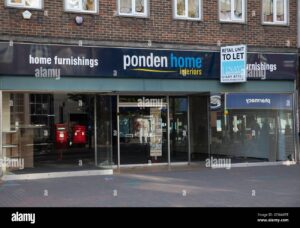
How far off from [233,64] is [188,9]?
2.26 m

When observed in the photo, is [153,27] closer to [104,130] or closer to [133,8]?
[133,8]

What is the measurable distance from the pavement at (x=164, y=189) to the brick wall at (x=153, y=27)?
4.09 metres

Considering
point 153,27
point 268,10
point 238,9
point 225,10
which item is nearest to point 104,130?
point 153,27

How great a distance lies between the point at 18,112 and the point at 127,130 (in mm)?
3517

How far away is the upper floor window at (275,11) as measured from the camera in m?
18.2

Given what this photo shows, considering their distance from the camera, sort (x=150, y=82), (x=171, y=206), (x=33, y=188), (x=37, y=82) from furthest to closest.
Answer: (x=150, y=82)
(x=37, y=82)
(x=33, y=188)
(x=171, y=206)

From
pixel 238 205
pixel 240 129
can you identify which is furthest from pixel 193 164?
pixel 238 205

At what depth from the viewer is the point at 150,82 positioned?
16.4 m

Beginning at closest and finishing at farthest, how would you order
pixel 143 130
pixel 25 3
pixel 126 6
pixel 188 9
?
pixel 25 3 → pixel 126 6 → pixel 188 9 → pixel 143 130

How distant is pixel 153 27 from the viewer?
646 inches

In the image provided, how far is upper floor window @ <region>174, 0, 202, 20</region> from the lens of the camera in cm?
1686

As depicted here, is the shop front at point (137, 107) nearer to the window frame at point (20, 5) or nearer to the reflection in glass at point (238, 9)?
the window frame at point (20, 5)

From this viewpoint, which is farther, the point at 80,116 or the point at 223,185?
the point at 80,116

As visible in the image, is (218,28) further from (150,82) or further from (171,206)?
(171,206)
